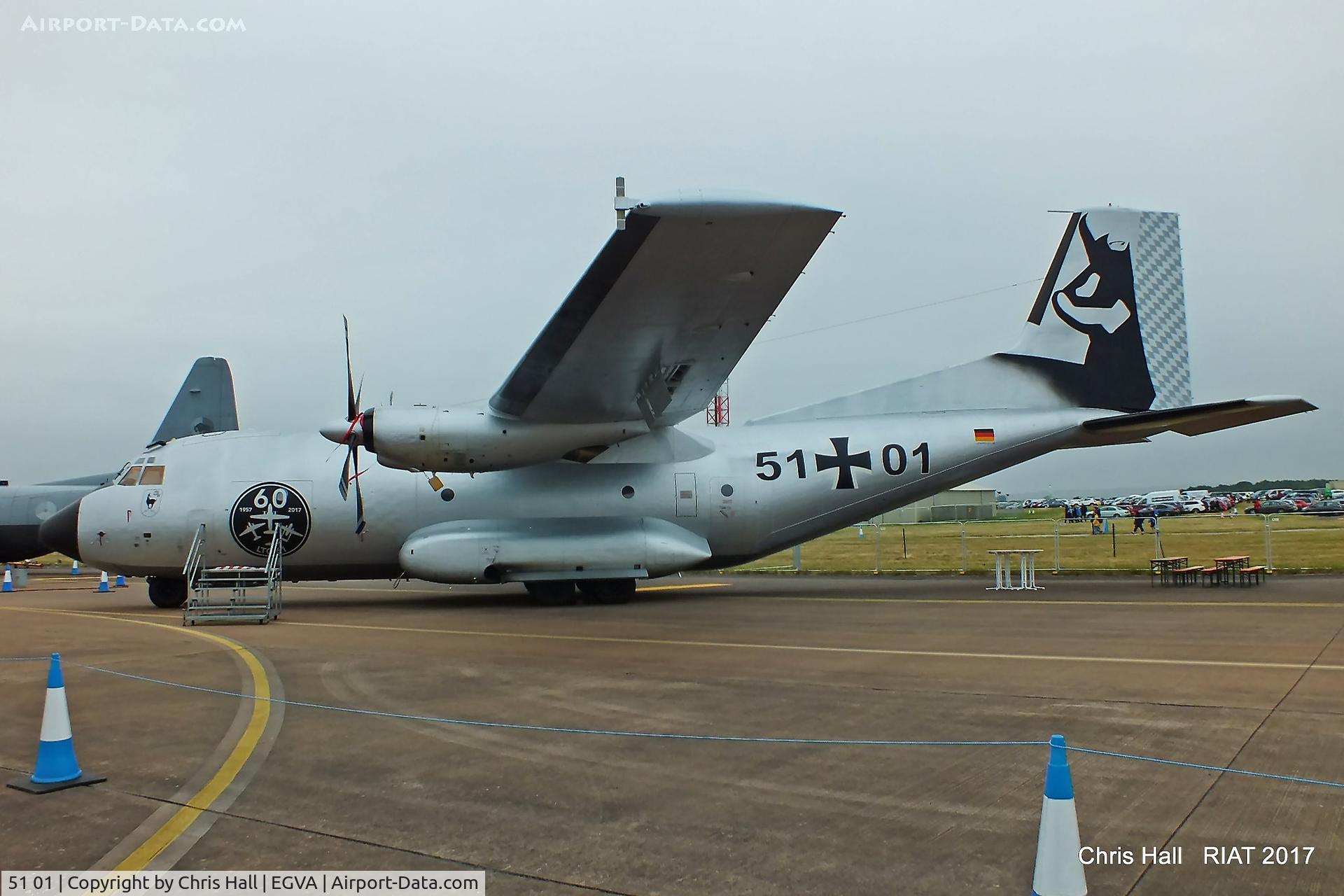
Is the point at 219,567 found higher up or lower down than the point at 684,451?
lower down

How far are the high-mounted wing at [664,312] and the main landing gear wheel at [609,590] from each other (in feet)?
10.9

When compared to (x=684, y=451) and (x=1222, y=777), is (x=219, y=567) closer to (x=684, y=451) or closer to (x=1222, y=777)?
(x=684, y=451)

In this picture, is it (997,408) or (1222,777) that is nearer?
(1222,777)

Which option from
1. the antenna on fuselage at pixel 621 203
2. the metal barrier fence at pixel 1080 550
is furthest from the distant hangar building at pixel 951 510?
the antenna on fuselage at pixel 621 203

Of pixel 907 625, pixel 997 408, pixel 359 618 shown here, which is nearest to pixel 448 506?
pixel 359 618

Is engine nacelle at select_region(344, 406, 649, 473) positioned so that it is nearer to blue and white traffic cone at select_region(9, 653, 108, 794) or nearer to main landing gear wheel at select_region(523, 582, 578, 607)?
main landing gear wheel at select_region(523, 582, 578, 607)

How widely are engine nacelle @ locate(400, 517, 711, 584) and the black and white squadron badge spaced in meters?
2.08

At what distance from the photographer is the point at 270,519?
55.5 feet

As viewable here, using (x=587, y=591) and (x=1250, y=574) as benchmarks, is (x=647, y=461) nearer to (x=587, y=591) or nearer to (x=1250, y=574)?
(x=587, y=591)

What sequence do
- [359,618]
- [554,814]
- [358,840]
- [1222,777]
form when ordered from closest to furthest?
[358,840]
[554,814]
[1222,777]
[359,618]

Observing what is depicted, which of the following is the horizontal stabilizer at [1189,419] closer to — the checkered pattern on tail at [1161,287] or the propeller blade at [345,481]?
the checkered pattern on tail at [1161,287]

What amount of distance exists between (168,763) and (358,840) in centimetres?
238

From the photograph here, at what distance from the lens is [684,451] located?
697 inches

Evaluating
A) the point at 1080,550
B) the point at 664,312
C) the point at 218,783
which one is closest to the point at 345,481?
the point at 664,312
